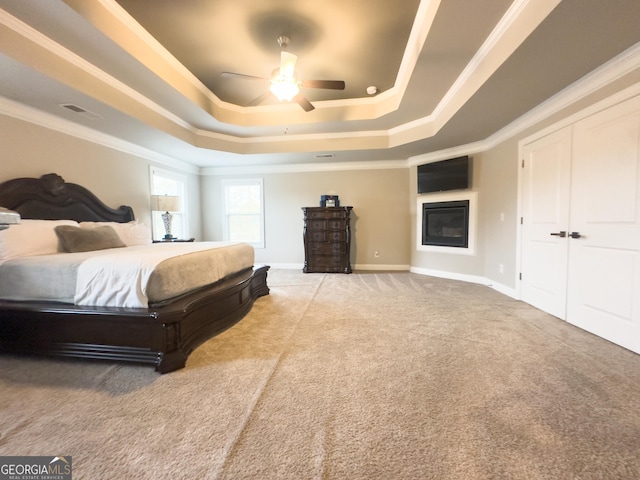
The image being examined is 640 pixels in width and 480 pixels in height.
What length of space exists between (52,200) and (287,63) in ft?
10.4

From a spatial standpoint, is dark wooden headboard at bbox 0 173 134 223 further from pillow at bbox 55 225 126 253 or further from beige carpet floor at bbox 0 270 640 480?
beige carpet floor at bbox 0 270 640 480

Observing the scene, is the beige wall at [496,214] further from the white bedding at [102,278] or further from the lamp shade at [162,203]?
the lamp shade at [162,203]

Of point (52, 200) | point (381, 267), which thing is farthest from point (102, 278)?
point (381, 267)

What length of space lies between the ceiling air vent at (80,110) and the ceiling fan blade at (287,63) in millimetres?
2319

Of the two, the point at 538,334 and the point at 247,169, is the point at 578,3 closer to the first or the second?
the point at 538,334

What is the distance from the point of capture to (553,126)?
115 inches

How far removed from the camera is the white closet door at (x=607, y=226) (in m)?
2.15

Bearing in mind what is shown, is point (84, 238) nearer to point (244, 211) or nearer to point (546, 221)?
point (244, 211)

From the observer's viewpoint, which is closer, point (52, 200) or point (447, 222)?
point (52, 200)

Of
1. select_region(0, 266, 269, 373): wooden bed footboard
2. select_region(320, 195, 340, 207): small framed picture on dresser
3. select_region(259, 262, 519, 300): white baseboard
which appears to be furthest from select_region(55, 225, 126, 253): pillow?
select_region(320, 195, 340, 207): small framed picture on dresser

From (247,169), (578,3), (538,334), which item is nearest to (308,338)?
(538,334)

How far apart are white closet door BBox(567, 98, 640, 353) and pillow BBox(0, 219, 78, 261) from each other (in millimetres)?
5181

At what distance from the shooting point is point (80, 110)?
3027 millimetres

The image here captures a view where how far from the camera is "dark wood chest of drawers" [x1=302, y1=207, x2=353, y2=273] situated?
5.39m
